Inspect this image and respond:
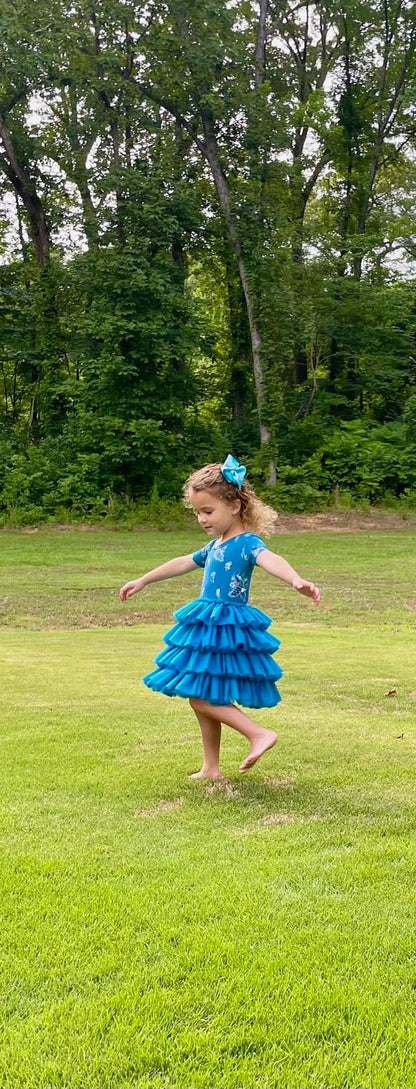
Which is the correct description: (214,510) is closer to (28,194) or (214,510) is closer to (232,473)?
(232,473)

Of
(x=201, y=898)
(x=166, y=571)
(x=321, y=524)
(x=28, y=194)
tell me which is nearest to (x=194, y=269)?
(x=28, y=194)

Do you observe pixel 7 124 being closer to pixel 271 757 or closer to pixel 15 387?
pixel 15 387

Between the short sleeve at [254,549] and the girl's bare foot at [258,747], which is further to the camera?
the short sleeve at [254,549]

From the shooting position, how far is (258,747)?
4062mm

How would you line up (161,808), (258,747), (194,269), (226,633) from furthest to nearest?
(194,269) < (226,633) < (258,747) < (161,808)

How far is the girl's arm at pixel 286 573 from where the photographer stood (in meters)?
3.90

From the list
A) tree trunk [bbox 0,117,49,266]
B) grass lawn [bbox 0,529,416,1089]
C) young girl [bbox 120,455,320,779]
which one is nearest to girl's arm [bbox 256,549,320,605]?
young girl [bbox 120,455,320,779]

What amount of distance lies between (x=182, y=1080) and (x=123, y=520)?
72.6ft

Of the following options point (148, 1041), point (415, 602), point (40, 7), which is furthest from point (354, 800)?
point (40, 7)

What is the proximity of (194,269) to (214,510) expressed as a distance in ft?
94.0

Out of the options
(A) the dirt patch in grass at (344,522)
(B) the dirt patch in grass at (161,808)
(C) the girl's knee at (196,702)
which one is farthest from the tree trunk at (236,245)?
(B) the dirt patch in grass at (161,808)

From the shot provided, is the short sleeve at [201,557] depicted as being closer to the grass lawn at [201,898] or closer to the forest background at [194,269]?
the grass lawn at [201,898]

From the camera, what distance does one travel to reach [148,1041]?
204 cm

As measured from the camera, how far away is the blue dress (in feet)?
13.5
